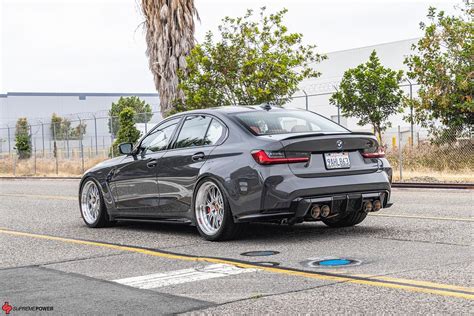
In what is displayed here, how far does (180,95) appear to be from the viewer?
2731 centimetres

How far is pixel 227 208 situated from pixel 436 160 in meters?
15.4

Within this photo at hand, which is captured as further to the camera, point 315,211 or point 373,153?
point 373,153

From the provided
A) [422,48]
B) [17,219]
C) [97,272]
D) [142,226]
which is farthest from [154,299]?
[422,48]

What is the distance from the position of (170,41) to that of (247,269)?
21.0m

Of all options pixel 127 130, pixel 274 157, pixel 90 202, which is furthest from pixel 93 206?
pixel 127 130

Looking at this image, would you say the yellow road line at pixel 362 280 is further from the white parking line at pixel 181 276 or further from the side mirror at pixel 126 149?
the side mirror at pixel 126 149

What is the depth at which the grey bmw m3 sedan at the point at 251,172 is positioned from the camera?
8.81 meters

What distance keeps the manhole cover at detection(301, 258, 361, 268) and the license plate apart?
1.63 meters

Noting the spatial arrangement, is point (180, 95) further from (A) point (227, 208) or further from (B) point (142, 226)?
(A) point (227, 208)

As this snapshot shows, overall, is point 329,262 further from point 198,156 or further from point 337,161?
point 198,156

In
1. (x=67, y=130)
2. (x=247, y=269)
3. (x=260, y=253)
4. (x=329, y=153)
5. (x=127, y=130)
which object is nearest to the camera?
(x=247, y=269)

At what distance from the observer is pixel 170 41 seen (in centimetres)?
2759

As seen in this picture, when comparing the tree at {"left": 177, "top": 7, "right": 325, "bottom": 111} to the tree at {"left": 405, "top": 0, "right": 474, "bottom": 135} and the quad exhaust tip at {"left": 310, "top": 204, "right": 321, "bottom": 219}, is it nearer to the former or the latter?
the tree at {"left": 405, "top": 0, "right": 474, "bottom": 135}

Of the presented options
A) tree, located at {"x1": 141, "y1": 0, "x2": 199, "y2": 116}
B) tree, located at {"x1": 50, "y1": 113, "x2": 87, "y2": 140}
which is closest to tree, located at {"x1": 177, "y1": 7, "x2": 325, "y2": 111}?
Answer: tree, located at {"x1": 141, "y1": 0, "x2": 199, "y2": 116}
